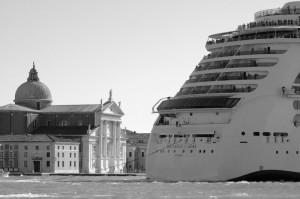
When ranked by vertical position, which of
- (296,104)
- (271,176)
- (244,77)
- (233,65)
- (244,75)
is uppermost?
(233,65)

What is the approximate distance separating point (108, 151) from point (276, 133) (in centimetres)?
10015

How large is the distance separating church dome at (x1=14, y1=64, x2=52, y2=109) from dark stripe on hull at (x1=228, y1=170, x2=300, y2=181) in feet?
333

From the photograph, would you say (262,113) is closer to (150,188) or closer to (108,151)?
(150,188)

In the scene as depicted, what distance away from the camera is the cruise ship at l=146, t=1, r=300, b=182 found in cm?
9175

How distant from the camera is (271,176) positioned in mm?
92188

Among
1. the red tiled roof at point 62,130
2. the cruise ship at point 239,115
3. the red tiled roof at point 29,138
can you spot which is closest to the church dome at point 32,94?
the red tiled roof at point 62,130

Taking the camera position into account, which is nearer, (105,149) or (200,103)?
(200,103)

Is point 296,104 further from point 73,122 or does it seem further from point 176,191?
point 73,122

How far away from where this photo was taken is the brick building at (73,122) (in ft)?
608

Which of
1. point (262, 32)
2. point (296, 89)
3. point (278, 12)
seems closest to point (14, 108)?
point (278, 12)

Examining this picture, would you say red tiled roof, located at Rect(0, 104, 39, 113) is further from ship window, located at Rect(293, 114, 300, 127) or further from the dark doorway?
ship window, located at Rect(293, 114, 300, 127)

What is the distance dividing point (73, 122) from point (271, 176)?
9865cm

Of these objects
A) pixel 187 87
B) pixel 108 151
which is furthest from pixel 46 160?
pixel 187 87

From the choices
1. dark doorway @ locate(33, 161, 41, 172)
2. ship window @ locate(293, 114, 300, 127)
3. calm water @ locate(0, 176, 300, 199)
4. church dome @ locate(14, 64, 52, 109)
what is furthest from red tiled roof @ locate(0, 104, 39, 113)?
ship window @ locate(293, 114, 300, 127)
